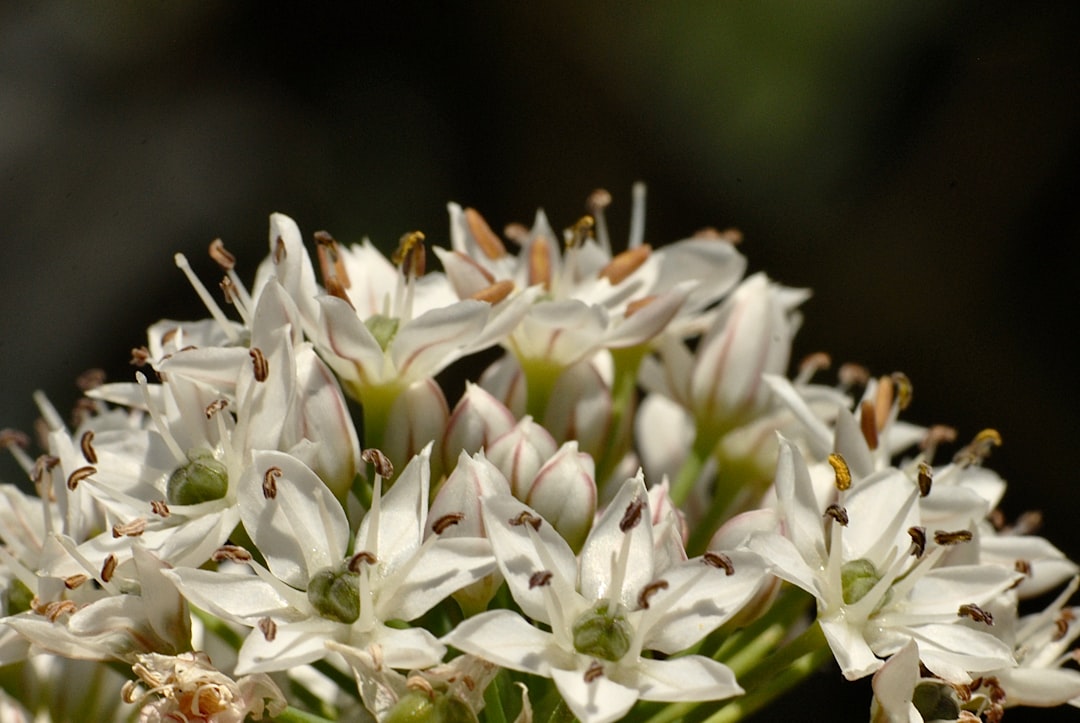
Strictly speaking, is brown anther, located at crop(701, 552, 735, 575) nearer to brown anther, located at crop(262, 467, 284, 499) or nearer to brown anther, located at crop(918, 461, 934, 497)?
brown anther, located at crop(918, 461, 934, 497)

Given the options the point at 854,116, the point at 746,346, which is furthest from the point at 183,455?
the point at 854,116

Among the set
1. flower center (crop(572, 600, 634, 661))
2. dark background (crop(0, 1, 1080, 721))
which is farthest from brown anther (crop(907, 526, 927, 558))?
dark background (crop(0, 1, 1080, 721))

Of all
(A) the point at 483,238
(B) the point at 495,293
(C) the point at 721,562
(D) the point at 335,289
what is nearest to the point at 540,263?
(A) the point at 483,238

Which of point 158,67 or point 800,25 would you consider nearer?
point 800,25

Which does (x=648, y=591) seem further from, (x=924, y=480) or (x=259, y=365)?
(x=259, y=365)

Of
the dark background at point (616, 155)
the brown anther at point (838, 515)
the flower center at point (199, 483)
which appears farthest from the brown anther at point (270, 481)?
the dark background at point (616, 155)

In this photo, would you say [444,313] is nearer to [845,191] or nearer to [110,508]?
[110,508]

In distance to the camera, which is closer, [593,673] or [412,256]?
[593,673]
